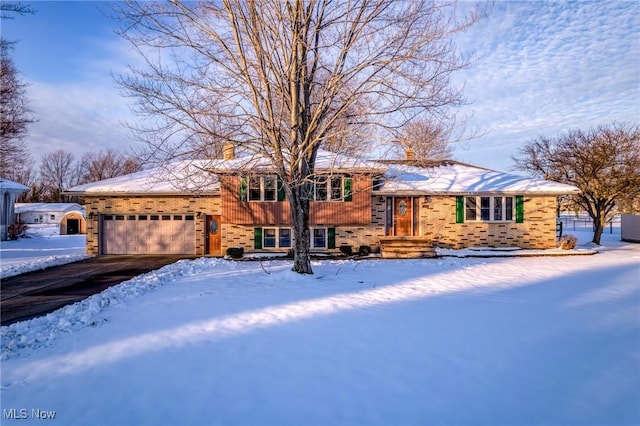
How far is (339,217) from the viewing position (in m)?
15.0

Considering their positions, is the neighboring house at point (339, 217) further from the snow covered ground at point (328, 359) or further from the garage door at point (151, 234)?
the snow covered ground at point (328, 359)

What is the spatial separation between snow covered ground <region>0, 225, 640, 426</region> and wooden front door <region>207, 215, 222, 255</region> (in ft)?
28.1

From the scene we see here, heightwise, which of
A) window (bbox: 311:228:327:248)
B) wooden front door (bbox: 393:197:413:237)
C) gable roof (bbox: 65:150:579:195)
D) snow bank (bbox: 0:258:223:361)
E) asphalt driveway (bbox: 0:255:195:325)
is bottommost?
asphalt driveway (bbox: 0:255:195:325)

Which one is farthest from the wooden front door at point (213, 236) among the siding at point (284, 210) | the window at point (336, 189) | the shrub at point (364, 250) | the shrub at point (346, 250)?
the shrub at point (364, 250)

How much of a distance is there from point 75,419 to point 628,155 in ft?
87.9

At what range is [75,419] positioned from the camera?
9.87 ft

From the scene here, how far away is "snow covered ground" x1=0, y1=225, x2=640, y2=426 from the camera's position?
10.4 feet

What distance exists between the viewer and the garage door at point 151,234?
53.0 feet

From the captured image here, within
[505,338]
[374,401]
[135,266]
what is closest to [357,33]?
[505,338]

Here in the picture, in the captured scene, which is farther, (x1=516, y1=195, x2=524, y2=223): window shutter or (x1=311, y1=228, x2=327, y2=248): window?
(x1=516, y1=195, x2=524, y2=223): window shutter

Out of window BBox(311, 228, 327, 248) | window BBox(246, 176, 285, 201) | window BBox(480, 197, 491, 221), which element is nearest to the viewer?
window BBox(246, 176, 285, 201)

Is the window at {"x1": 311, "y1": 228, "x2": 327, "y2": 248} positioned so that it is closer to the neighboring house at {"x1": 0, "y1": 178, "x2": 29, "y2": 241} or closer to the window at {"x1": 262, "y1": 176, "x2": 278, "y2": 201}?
the window at {"x1": 262, "y1": 176, "x2": 278, "y2": 201}

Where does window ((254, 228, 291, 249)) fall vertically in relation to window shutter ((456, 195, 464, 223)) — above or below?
below

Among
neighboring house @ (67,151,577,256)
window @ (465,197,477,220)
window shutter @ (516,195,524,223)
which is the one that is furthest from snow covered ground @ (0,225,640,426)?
window shutter @ (516,195,524,223)
